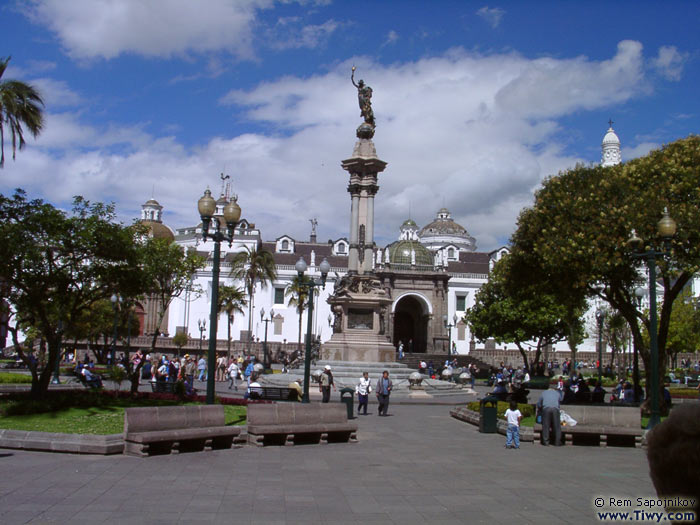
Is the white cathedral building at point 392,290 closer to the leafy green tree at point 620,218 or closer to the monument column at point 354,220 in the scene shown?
the monument column at point 354,220

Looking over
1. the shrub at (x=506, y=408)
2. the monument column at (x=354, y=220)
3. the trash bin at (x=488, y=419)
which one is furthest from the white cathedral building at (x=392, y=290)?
the trash bin at (x=488, y=419)

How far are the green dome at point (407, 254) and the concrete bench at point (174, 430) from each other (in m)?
55.3

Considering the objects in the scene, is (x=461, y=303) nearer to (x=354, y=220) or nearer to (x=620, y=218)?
(x=354, y=220)

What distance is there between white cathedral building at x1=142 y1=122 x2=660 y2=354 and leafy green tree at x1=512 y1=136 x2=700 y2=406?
39.1 metres

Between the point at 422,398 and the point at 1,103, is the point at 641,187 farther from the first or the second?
the point at 1,103

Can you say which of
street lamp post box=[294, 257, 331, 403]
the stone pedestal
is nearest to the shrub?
street lamp post box=[294, 257, 331, 403]

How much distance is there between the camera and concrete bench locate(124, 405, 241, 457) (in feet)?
37.4

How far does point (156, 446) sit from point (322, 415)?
3683 mm

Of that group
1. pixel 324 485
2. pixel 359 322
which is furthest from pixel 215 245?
pixel 359 322

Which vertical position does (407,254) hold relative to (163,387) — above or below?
above

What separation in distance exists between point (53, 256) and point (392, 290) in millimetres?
49497

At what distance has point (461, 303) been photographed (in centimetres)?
7244

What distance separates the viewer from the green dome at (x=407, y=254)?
222 feet

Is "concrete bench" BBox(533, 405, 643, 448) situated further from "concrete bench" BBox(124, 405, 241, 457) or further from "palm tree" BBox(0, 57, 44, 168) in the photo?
"palm tree" BBox(0, 57, 44, 168)
